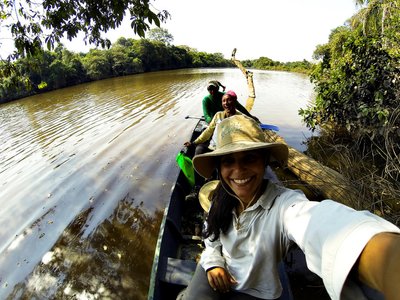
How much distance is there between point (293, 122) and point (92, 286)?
10296mm

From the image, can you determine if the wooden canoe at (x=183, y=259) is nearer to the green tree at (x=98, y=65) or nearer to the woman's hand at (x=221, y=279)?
the woman's hand at (x=221, y=279)

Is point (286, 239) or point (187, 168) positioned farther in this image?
point (187, 168)

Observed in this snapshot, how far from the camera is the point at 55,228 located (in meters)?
5.12

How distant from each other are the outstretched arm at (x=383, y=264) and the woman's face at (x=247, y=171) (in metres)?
0.81

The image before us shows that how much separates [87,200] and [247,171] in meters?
5.49

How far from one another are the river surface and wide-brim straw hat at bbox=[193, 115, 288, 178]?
2840 mm

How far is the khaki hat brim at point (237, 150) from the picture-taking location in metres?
1.46

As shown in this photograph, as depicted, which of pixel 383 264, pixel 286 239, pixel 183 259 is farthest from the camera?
pixel 183 259

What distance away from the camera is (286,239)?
136cm

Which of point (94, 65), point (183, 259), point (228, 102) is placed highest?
point (94, 65)

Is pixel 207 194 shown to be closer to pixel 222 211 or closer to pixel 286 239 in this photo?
Result: pixel 222 211

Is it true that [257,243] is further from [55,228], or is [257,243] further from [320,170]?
[55,228]

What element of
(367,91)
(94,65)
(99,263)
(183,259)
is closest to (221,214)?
(183,259)

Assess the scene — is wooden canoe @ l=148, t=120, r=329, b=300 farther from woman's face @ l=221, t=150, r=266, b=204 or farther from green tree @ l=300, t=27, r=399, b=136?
green tree @ l=300, t=27, r=399, b=136
